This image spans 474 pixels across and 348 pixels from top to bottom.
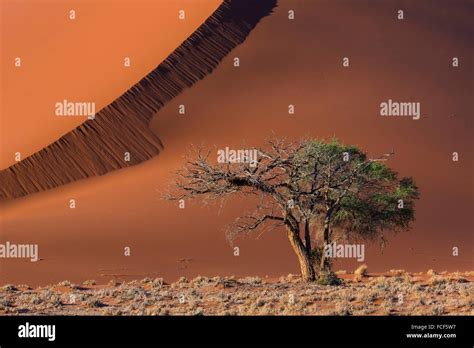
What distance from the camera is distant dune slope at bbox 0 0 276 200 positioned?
4034 cm

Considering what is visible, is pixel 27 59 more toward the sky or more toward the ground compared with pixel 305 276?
more toward the sky

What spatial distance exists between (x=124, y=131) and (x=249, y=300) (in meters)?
27.1

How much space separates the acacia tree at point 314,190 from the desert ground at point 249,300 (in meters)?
1.81

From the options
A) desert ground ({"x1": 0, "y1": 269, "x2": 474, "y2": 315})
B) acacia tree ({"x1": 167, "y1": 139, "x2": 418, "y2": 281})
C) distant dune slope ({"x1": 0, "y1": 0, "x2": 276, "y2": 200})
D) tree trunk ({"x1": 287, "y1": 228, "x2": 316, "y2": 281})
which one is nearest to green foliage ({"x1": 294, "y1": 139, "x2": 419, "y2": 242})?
acacia tree ({"x1": 167, "y1": 139, "x2": 418, "y2": 281})

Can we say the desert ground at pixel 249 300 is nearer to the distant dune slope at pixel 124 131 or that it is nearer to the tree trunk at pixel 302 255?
the tree trunk at pixel 302 255

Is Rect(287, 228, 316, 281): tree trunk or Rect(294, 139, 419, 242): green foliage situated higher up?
Rect(294, 139, 419, 242): green foliage

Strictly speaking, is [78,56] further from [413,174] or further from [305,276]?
[305,276]

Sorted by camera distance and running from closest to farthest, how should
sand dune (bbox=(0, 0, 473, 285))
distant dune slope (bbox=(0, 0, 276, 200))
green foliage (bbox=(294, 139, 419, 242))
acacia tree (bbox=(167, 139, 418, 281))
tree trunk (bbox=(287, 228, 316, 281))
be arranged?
acacia tree (bbox=(167, 139, 418, 281)) → tree trunk (bbox=(287, 228, 316, 281)) → green foliage (bbox=(294, 139, 419, 242)) → sand dune (bbox=(0, 0, 473, 285)) → distant dune slope (bbox=(0, 0, 276, 200))

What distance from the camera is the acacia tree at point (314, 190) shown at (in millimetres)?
20281

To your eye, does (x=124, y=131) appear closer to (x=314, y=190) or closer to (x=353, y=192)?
(x=353, y=192)

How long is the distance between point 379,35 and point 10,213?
28.4 metres

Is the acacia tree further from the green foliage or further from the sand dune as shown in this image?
the sand dune

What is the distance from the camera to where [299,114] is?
4488cm
